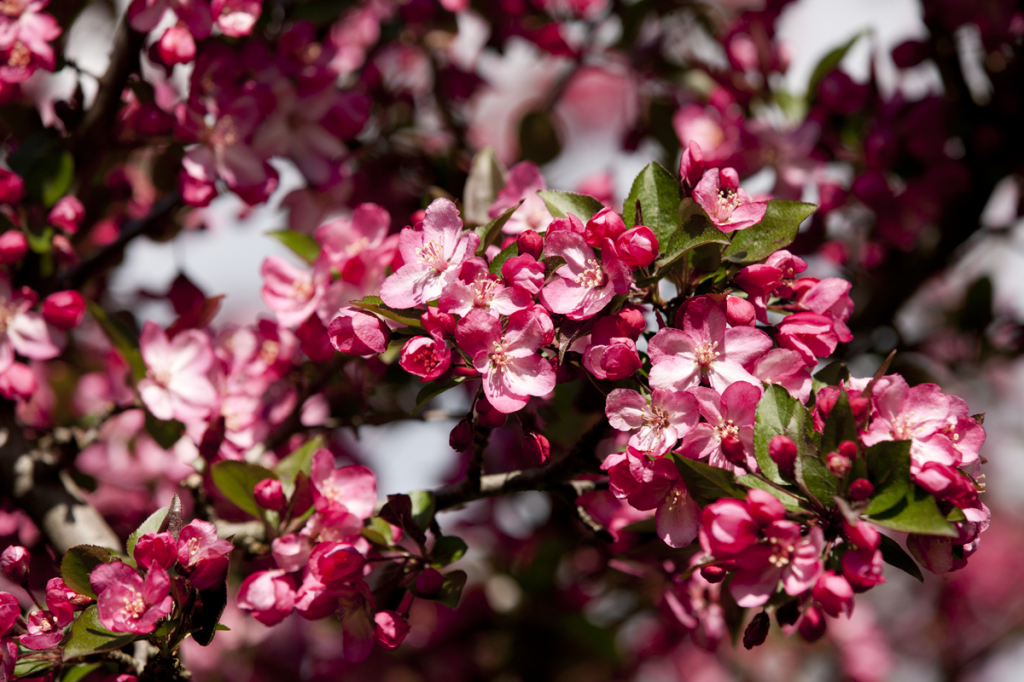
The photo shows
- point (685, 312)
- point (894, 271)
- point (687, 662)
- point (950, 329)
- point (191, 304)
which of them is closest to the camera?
point (685, 312)

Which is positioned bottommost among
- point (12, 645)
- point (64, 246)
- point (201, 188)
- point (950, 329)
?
point (950, 329)

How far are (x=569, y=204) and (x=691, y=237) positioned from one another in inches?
8.2

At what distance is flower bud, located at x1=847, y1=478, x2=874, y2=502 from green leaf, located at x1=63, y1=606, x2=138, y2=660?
0.88 meters

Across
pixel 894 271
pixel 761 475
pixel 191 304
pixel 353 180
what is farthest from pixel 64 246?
pixel 894 271

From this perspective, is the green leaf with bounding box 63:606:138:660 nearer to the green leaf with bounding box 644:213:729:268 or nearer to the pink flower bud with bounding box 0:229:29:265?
the pink flower bud with bounding box 0:229:29:265

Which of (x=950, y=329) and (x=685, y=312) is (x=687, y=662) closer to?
(x=950, y=329)

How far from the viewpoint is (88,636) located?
921 millimetres

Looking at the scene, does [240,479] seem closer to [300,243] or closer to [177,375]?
[177,375]

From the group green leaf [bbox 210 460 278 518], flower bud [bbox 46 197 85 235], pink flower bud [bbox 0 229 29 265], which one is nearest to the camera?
green leaf [bbox 210 460 278 518]

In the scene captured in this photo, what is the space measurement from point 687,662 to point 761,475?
3090 millimetres

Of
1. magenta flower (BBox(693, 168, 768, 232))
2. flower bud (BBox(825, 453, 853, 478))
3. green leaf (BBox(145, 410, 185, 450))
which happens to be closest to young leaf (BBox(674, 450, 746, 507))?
flower bud (BBox(825, 453, 853, 478))

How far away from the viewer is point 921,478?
804 millimetres

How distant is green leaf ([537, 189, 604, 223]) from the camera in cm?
104

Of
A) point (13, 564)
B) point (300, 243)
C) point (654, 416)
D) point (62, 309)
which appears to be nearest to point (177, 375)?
point (62, 309)
